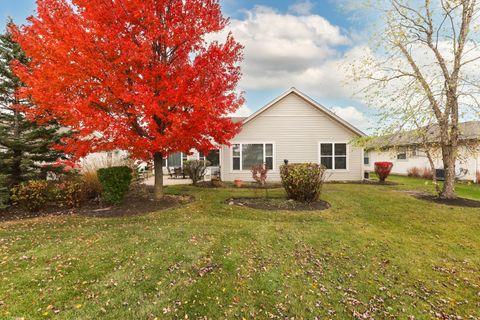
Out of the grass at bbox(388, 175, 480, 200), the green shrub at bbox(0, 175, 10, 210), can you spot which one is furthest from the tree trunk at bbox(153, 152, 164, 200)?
the grass at bbox(388, 175, 480, 200)

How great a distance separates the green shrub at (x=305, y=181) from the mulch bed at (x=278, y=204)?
0.29m

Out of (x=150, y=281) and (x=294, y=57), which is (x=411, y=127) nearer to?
(x=294, y=57)

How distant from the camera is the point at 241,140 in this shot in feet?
53.6

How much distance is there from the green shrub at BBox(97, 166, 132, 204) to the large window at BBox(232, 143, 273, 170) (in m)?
8.19

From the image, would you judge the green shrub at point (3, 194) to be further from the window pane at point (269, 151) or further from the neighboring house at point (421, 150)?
the neighboring house at point (421, 150)

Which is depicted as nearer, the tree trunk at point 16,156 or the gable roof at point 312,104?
the tree trunk at point 16,156

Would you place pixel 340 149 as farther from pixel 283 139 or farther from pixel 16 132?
pixel 16 132

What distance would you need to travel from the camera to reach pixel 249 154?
1639 centimetres

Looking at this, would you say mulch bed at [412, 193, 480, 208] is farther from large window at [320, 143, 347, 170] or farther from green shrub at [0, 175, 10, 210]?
green shrub at [0, 175, 10, 210]

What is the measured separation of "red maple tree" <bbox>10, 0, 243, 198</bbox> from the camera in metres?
7.28

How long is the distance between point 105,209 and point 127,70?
479cm

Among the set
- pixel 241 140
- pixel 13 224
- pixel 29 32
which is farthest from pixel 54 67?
pixel 241 140

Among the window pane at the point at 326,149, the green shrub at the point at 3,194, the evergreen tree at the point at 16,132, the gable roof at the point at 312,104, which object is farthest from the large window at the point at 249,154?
the green shrub at the point at 3,194

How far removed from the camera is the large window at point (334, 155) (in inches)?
646
